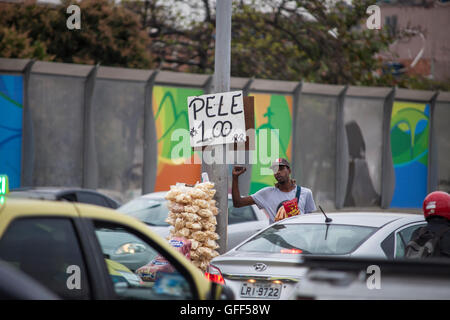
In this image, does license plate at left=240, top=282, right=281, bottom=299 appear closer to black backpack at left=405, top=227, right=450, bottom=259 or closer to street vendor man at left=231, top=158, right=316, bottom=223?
black backpack at left=405, top=227, right=450, bottom=259

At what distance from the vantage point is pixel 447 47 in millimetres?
33062

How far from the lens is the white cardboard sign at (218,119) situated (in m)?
7.68

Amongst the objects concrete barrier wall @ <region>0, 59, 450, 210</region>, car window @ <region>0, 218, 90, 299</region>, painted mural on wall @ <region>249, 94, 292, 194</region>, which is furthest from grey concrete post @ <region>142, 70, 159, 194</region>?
car window @ <region>0, 218, 90, 299</region>

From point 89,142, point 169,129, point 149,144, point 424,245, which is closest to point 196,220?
point 424,245

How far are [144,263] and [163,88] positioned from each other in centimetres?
1019

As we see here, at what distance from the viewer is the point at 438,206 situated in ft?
21.4

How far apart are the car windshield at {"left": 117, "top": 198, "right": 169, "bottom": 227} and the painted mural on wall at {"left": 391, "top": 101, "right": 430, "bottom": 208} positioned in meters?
9.03

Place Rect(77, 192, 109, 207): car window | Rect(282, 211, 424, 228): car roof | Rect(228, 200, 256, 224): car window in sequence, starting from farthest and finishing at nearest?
1. Rect(77, 192, 109, 207): car window
2. Rect(228, 200, 256, 224): car window
3. Rect(282, 211, 424, 228): car roof

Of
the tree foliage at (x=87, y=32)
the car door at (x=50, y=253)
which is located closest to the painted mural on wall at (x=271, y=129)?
the tree foliage at (x=87, y=32)

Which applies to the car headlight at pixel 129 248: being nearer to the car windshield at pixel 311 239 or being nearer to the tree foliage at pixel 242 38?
the car windshield at pixel 311 239

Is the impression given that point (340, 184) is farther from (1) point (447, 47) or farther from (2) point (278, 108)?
(1) point (447, 47)

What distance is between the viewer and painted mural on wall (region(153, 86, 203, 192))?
17016 mm

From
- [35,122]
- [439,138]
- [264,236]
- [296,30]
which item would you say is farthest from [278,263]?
[296,30]

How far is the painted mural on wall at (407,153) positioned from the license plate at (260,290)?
539 inches
